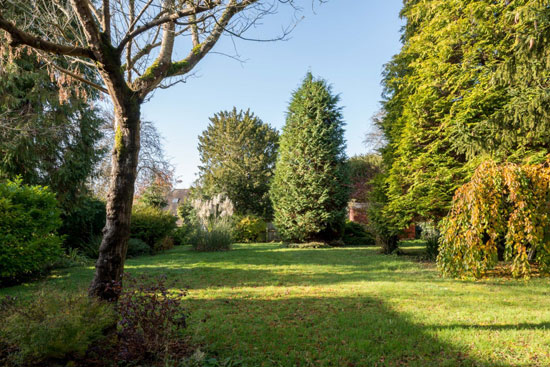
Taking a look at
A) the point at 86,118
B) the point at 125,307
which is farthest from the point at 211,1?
the point at 86,118

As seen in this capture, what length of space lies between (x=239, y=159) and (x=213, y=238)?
575 inches

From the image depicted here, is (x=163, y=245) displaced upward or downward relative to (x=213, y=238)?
downward

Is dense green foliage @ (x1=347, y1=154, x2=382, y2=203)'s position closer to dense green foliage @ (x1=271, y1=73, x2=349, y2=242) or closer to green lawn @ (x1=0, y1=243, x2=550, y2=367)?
dense green foliage @ (x1=271, y1=73, x2=349, y2=242)

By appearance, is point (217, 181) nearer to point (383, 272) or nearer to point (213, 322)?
point (383, 272)

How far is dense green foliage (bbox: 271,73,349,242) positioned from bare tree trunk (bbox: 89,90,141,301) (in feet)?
34.3

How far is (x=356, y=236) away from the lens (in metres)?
15.8

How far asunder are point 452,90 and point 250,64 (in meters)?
6.87

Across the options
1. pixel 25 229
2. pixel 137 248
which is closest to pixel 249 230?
pixel 137 248

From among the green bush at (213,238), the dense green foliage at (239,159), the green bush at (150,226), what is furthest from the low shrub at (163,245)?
the dense green foliage at (239,159)

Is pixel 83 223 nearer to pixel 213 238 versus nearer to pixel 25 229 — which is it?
pixel 213 238

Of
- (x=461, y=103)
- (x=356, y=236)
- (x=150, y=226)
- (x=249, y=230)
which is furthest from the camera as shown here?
(x=249, y=230)

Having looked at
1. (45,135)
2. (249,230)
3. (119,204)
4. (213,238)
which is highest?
(45,135)

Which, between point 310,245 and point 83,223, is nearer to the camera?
point 83,223

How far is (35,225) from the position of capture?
606 centimetres
